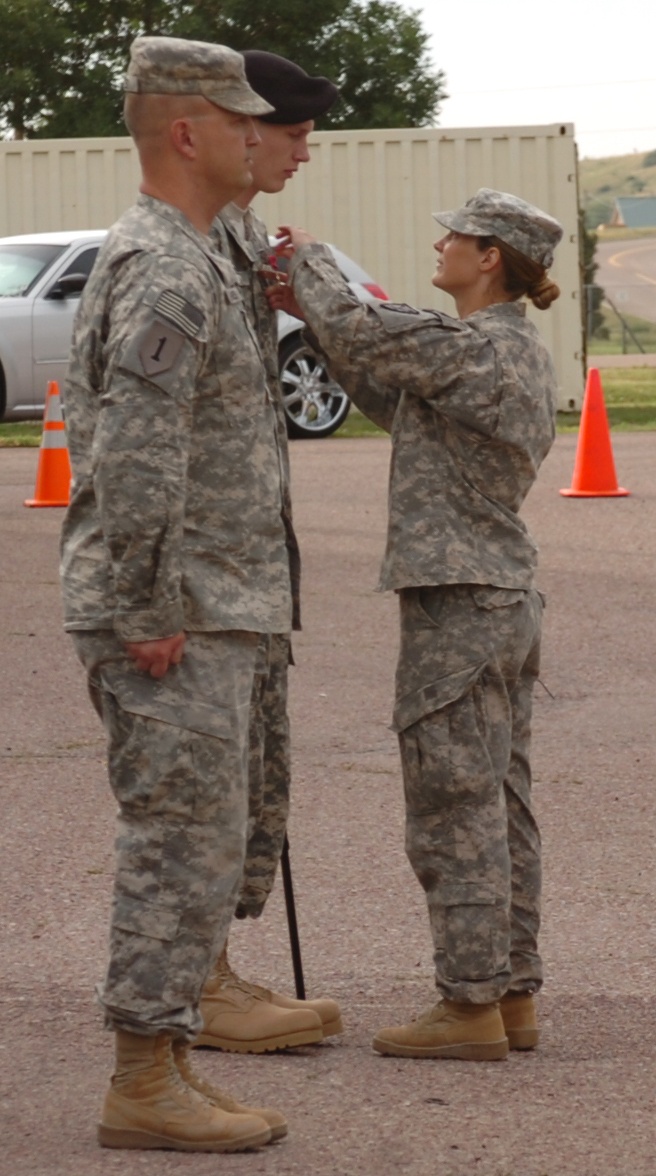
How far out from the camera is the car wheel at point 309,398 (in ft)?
54.0

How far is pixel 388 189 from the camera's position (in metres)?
20.2

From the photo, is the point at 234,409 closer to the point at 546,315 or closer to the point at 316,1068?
the point at 316,1068

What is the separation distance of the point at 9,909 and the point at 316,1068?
133cm

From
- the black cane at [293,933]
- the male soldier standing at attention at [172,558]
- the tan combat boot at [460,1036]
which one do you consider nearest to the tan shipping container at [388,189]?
the black cane at [293,933]

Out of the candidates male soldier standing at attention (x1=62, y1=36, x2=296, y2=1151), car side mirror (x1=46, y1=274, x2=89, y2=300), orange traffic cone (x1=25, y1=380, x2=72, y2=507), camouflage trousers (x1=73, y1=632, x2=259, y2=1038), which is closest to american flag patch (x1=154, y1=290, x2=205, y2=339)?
male soldier standing at attention (x1=62, y1=36, x2=296, y2=1151)

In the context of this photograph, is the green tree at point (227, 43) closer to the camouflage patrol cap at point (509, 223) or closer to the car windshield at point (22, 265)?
the car windshield at point (22, 265)

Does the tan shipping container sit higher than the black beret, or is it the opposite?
the tan shipping container

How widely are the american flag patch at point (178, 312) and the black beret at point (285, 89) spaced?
0.88m

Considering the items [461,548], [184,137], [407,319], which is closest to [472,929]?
[461,548]

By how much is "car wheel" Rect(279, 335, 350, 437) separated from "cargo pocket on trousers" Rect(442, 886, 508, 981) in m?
12.5

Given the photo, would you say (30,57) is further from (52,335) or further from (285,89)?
(285,89)

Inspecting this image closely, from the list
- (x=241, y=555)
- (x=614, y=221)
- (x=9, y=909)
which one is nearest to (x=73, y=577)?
(x=241, y=555)

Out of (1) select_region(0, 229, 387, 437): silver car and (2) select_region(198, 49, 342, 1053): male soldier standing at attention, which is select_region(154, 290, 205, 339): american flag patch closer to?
(2) select_region(198, 49, 342, 1053): male soldier standing at attention

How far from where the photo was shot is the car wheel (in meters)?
16.5
